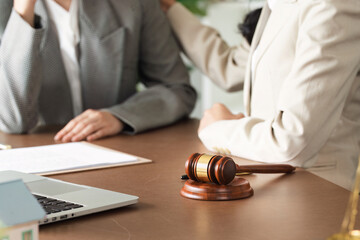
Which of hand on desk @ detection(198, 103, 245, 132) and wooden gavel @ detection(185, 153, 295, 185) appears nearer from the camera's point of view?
wooden gavel @ detection(185, 153, 295, 185)

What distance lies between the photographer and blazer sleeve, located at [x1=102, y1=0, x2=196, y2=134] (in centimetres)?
179

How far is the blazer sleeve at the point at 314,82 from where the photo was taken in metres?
1.16

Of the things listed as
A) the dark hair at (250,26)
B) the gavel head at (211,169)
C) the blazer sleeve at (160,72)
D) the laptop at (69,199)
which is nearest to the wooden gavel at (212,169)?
the gavel head at (211,169)

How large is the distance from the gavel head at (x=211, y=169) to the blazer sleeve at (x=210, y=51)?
38.8 inches

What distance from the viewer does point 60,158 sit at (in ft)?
3.98

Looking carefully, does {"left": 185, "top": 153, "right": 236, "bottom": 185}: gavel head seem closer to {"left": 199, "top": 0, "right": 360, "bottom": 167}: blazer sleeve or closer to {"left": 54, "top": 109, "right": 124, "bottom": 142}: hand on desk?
{"left": 199, "top": 0, "right": 360, "bottom": 167}: blazer sleeve

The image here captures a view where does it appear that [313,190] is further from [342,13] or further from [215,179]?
[342,13]

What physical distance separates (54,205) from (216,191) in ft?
0.81

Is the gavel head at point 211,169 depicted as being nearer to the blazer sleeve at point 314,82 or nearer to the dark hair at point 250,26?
the blazer sleeve at point 314,82

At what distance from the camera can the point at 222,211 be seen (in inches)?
32.3

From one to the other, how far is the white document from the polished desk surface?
4 cm

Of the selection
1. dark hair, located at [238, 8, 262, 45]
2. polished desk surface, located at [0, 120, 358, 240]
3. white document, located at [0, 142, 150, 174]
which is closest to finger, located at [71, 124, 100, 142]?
white document, located at [0, 142, 150, 174]

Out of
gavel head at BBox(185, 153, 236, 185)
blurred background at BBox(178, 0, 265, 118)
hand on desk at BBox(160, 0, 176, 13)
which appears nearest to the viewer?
gavel head at BBox(185, 153, 236, 185)

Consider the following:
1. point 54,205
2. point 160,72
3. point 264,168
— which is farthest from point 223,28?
point 54,205
